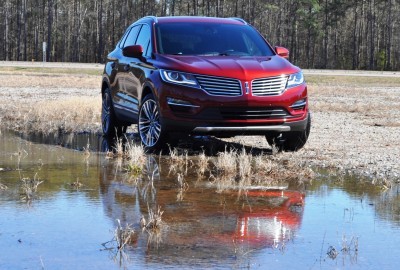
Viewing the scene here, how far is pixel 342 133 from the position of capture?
13.8 m

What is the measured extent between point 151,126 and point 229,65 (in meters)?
1.36

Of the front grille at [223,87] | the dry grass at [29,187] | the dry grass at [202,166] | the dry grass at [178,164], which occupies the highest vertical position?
the front grille at [223,87]

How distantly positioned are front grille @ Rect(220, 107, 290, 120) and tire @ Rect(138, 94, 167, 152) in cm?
86

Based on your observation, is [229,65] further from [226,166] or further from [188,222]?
[188,222]

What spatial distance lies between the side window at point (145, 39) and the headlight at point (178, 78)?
0.96 m

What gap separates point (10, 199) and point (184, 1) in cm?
8730

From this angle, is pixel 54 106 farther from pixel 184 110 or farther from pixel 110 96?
pixel 184 110

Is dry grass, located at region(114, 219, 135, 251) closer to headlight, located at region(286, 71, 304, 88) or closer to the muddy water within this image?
the muddy water

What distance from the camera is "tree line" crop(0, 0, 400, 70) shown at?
290 ft

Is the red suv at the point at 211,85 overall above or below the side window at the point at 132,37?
below

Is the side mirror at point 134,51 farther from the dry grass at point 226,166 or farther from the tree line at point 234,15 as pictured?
the tree line at point 234,15

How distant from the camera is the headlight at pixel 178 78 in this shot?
1021 centimetres

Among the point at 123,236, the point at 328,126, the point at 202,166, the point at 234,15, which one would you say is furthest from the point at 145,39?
the point at 234,15

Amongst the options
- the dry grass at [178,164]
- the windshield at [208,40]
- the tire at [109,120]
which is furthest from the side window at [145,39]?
the dry grass at [178,164]
